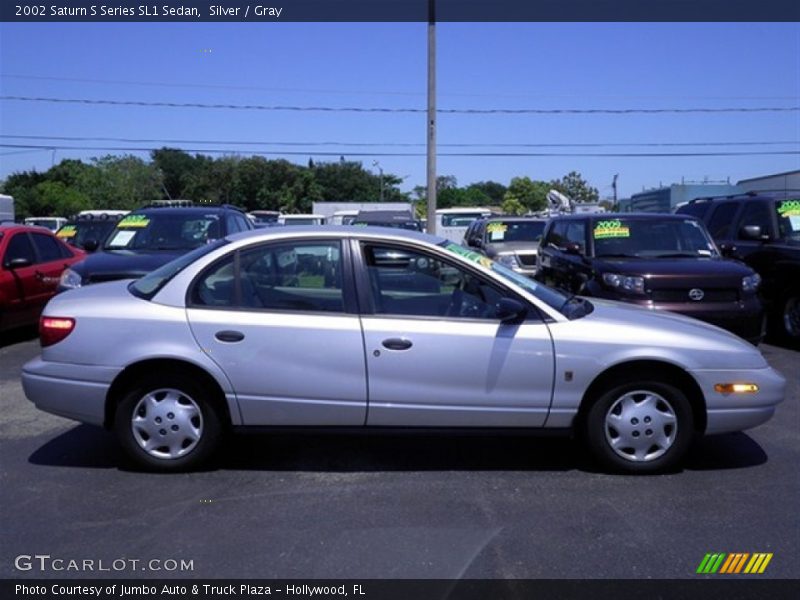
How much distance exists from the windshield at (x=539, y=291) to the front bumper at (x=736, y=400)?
2.64 ft

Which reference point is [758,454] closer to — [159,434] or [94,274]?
[159,434]

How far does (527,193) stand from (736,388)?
67883 millimetres

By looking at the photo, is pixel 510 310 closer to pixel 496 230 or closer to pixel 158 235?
pixel 158 235

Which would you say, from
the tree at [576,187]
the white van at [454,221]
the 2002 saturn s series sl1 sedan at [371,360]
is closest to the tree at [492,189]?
the tree at [576,187]

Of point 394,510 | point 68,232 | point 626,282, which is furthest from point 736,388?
point 68,232

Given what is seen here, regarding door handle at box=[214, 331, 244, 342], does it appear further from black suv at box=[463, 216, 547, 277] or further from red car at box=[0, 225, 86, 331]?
black suv at box=[463, 216, 547, 277]

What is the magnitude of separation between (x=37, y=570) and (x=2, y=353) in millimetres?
6306

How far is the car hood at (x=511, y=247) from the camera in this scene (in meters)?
14.0

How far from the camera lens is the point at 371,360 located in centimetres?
463

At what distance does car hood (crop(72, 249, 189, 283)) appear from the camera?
8086 mm

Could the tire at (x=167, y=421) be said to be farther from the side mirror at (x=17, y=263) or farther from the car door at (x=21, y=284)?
the side mirror at (x=17, y=263)

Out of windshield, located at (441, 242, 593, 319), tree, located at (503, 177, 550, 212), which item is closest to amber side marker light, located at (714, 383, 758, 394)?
windshield, located at (441, 242, 593, 319)
